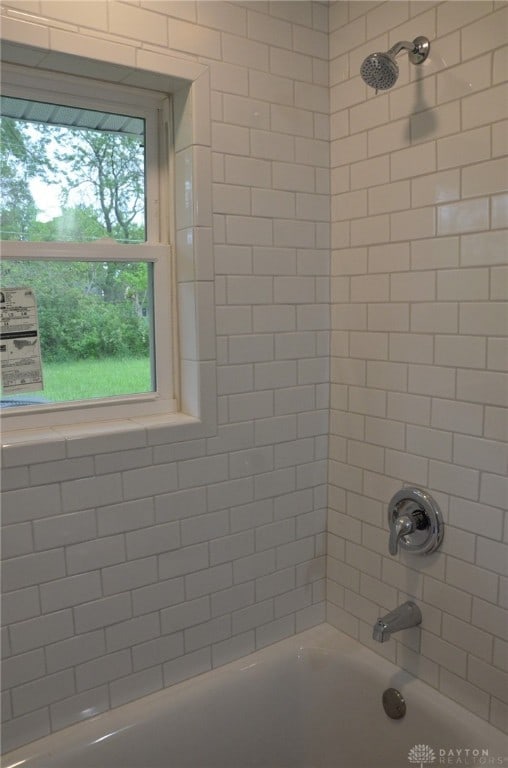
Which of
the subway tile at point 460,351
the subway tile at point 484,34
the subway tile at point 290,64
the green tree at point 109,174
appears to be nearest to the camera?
the subway tile at point 484,34

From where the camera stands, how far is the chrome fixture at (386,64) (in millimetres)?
1444

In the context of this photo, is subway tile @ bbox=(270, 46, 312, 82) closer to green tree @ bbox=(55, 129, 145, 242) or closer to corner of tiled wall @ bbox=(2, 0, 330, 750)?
corner of tiled wall @ bbox=(2, 0, 330, 750)

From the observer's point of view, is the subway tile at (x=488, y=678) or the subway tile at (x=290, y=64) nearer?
the subway tile at (x=488, y=678)

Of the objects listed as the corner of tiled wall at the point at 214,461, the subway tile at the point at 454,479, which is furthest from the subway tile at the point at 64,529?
the subway tile at the point at 454,479

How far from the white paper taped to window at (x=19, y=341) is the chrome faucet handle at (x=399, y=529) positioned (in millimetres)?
1056

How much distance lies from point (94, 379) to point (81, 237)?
404 millimetres

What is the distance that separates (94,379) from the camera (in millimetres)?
1714

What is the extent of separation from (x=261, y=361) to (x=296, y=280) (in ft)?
0.94

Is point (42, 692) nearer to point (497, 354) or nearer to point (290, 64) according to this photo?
point (497, 354)

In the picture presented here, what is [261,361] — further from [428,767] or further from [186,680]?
[428,767]

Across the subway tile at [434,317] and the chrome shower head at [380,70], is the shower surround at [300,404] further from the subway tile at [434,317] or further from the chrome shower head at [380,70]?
the chrome shower head at [380,70]

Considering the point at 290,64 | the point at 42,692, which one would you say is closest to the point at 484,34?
the point at 290,64

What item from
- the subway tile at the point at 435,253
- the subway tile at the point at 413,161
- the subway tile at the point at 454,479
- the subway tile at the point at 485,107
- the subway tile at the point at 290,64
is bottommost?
the subway tile at the point at 454,479

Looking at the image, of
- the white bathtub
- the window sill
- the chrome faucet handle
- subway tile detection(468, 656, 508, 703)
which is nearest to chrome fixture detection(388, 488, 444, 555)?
the chrome faucet handle
